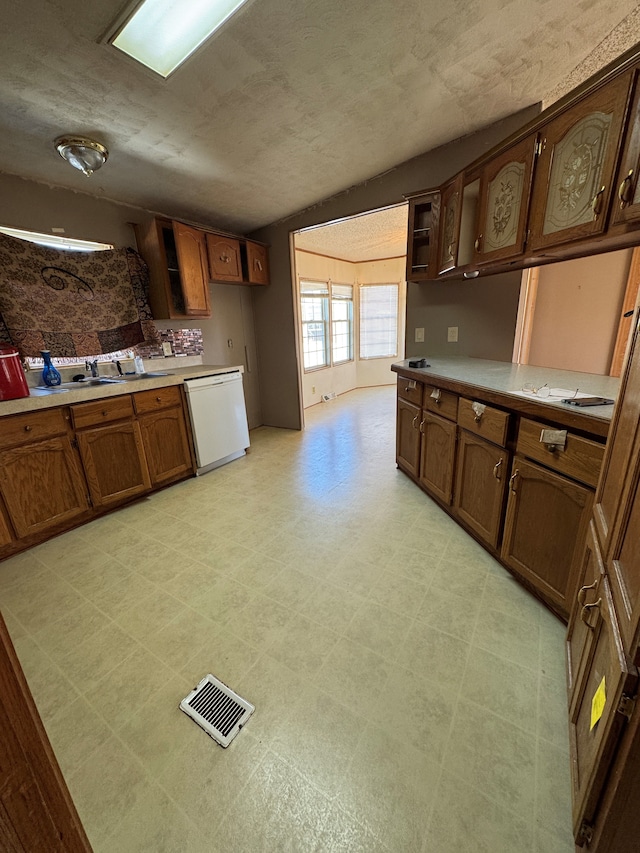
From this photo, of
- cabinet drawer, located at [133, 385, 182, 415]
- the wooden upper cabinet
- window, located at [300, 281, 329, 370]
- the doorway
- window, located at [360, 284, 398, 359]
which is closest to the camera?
cabinet drawer, located at [133, 385, 182, 415]

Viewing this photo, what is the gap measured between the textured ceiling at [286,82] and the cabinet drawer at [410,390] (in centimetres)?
163

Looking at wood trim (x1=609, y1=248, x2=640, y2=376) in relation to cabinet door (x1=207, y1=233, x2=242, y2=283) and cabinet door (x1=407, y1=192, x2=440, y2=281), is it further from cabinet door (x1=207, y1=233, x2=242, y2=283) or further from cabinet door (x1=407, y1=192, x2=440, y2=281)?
cabinet door (x1=207, y1=233, x2=242, y2=283)

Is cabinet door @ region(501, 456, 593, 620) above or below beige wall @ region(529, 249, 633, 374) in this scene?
below

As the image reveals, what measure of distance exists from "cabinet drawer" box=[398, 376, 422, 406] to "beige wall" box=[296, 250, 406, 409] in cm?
235

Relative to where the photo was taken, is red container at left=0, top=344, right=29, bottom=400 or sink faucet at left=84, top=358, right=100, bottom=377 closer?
red container at left=0, top=344, right=29, bottom=400

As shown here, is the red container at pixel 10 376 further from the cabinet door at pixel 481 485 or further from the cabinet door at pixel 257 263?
the cabinet door at pixel 481 485

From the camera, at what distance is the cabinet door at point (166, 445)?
8.52 ft

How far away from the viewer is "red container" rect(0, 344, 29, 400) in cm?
188

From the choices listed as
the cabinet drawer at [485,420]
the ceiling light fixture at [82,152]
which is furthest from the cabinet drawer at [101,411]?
the cabinet drawer at [485,420]

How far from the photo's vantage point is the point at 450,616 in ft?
4.85

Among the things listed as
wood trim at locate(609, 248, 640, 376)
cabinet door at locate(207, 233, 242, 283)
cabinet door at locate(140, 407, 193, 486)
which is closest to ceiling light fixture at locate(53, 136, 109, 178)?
cabinet door at locate(207, 233, 242, 283)

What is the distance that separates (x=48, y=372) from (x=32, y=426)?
2.11ft

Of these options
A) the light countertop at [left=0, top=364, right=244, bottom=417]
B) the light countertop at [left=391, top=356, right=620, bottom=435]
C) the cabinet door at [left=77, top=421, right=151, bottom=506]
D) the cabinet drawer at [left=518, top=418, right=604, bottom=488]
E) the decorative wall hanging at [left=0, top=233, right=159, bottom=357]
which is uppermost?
the decorative wall hanging at [left=0, top=233, right=159, bottom=357]

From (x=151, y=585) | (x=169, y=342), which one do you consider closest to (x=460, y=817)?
(x=151, y=585)
